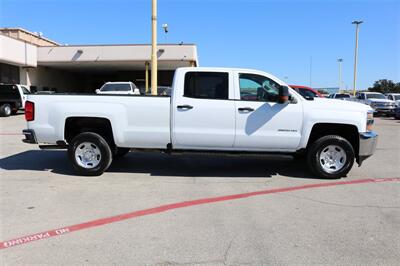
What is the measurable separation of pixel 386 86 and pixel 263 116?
88701 mm

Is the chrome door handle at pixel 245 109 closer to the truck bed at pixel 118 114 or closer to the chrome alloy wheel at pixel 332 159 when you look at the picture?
the truck bed at pixel 118 114

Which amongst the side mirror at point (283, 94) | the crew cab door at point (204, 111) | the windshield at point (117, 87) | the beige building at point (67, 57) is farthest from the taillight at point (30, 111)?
the beige building at point (67, 57)

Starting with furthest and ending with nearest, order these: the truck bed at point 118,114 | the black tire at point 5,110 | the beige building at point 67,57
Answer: the beige building at point 67,57 → the black tire at point 5,110 → the truck bed at point 118,114

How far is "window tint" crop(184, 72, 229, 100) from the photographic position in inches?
292

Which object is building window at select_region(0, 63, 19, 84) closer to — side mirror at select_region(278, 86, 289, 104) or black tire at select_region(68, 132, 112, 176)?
black tire at select_region(68, 132, 112, 176)

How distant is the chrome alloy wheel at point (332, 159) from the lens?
24.8 feet

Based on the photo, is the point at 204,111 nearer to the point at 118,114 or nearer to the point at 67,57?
the point at 118,114

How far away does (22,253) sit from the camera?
163 inches

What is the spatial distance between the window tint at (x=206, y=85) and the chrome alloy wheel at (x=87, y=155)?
204cm

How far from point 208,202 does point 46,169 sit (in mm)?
3970

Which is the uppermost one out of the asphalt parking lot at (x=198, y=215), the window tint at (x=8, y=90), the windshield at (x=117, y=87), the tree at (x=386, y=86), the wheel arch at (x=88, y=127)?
the tree at (x=386, y=86)

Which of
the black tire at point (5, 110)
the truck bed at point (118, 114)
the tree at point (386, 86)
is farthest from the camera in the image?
the tree at point (386, 86)

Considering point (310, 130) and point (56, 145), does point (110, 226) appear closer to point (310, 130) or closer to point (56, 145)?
point (56, 145)

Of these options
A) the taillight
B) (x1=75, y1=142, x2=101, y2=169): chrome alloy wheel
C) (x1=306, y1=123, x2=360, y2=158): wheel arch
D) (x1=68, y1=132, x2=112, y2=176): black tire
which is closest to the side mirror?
(x1=306, y1=123, x2=360, y2=158): wheel arch
